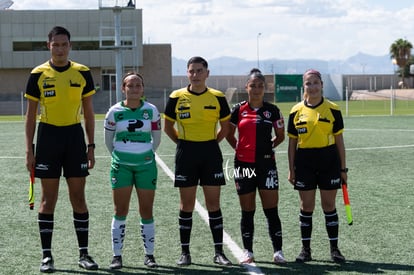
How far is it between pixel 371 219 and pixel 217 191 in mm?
2976

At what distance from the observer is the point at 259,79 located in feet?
24.8

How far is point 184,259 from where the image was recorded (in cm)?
742

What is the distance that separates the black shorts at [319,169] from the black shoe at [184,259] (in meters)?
1.24

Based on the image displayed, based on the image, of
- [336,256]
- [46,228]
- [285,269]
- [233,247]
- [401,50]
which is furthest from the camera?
[401,50]

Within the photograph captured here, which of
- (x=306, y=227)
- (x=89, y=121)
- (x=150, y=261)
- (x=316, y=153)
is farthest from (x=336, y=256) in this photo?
(x=89, y=121)

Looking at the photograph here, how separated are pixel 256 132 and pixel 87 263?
1971 mm

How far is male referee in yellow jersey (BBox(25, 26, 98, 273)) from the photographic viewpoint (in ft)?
23.6

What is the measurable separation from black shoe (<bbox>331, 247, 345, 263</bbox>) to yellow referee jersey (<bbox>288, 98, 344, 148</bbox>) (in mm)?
992

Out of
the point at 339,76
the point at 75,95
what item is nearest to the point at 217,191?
the point at 75,95

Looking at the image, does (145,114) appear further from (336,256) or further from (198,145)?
(336,256)

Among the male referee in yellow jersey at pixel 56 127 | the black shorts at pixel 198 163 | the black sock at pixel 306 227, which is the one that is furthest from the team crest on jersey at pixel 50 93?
the black sock at pixel 306 227

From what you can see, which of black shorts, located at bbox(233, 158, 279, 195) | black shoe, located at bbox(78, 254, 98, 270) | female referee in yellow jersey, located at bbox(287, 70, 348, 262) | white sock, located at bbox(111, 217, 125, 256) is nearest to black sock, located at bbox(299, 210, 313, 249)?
female referee in yellow jersey, located at bbox(287, 70, 348, 262)

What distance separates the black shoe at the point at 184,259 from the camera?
740 cm

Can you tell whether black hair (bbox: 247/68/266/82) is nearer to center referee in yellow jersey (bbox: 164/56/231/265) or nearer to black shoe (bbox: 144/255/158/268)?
center referee in yellow jersey (bbox: 164/56/231/265)
